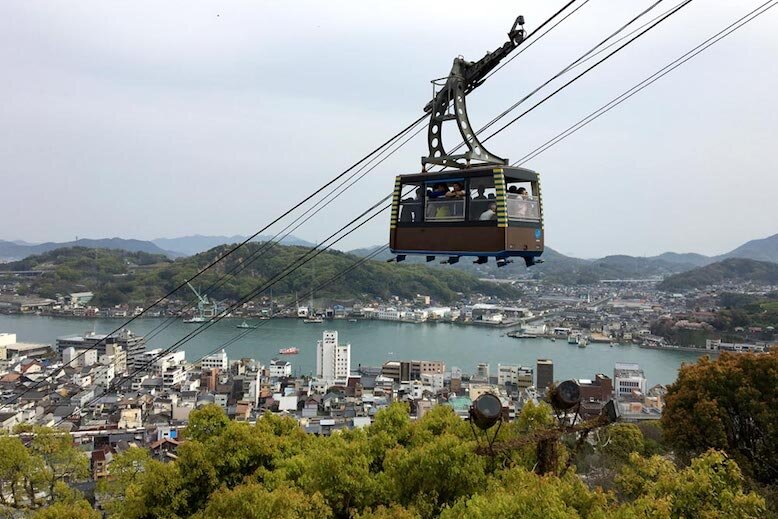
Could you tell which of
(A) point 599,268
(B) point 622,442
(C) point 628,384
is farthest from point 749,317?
(A) point 599,268

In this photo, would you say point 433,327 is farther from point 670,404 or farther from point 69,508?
point 69,508

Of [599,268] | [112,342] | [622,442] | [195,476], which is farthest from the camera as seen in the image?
[599,268]

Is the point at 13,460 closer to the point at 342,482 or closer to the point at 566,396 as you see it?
the point at 342,482

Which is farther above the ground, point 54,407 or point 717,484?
point 717,484

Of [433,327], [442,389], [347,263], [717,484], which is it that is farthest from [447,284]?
[717,484]

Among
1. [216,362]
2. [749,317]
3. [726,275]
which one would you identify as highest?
[726,275]

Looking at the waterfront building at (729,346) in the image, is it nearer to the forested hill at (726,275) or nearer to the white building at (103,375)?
the white building at (103,375)

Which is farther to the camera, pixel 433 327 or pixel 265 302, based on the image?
pixel 265 302

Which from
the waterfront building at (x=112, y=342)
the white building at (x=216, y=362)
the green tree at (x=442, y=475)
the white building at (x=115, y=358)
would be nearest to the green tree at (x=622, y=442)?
the green tree at (x=442, y=475)
